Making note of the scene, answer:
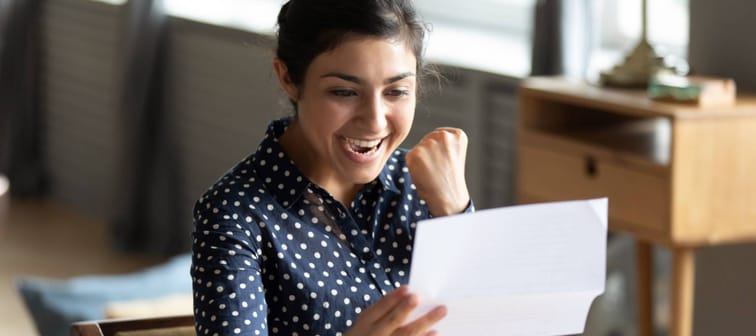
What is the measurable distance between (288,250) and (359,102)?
21 centimetres

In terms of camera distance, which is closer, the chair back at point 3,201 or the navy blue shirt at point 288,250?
the navy blue shirt at point 288,250

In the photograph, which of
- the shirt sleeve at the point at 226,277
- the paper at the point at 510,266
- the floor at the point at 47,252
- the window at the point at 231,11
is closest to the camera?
the paper at the point at 510,266

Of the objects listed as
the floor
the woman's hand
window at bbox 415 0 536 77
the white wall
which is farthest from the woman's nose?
the floor

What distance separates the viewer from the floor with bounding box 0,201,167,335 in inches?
181

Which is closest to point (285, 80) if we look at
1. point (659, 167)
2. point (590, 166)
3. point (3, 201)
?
point (3, 201)

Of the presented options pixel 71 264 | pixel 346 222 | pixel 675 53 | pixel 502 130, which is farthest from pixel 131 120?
pixel 346 222

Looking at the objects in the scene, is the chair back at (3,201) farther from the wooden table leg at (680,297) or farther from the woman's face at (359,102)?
the wooden table leg at (680,297)

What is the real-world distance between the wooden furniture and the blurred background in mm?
272

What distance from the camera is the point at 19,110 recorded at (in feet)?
20.0

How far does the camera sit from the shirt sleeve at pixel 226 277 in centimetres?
152

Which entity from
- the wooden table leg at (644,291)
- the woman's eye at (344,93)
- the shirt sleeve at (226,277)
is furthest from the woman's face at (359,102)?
the wooden table leg at (644,291)

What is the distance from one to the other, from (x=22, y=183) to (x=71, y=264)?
127 centimetres

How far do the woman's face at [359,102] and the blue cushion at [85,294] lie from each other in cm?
Result: 183

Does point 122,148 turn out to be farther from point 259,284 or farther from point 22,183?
point 259,284
